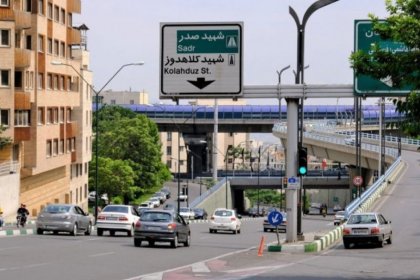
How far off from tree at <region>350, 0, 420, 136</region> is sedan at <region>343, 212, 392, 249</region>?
55.8ft

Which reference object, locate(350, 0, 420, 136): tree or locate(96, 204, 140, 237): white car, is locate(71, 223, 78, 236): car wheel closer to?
locate(96, 204, 140, 237): white car

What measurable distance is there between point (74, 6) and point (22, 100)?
18.6m

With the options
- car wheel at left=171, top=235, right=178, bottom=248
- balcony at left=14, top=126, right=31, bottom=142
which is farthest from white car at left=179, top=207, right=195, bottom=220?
car wheel at left=171, top=235, right=178, bottom=248

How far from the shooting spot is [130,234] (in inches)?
1834

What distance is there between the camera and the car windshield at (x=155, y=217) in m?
37.0

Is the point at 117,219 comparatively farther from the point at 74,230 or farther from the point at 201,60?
the point at 201,60

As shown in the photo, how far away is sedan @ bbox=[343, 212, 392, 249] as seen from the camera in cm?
3975

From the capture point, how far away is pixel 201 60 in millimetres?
37906

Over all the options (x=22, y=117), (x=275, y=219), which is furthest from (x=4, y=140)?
(x=275, y=219)

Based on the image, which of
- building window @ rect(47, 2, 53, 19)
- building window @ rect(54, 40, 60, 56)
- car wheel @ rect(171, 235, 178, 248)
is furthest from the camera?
building window @ rect(54, 40, 60, 56)

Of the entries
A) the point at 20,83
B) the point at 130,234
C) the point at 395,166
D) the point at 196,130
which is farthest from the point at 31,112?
the point at 196,130

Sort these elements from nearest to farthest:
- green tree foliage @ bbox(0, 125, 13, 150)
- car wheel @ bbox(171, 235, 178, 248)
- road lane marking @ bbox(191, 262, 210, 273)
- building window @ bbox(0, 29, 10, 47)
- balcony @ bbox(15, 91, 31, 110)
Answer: road lane marking @ bbox(191, 262, 210, 273), car wheel @ bbox(171, 235, 178, 248), green tree foliage @ bbox(0, 125, 13, 150), building window @ bbox(0, 29, 10, 47), balcony @ bbox(15, 91, 31, 110)

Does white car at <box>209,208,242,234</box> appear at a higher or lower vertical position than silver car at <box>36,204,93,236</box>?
lower

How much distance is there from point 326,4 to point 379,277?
15.0 meters
